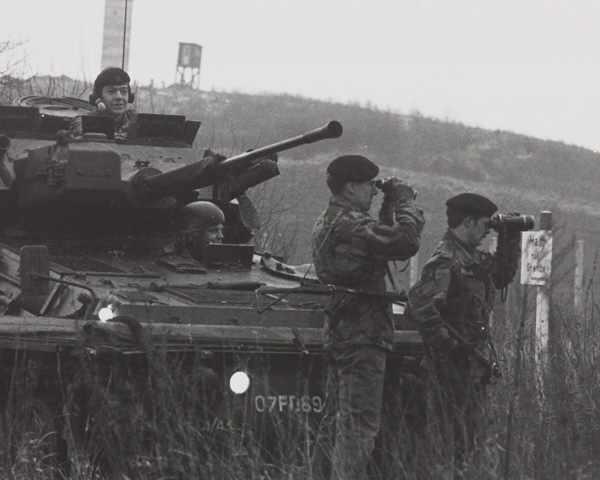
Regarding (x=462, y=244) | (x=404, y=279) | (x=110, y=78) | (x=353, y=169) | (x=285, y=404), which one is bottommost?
(x=404, y=279)

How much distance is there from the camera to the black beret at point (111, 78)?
12.3 meters

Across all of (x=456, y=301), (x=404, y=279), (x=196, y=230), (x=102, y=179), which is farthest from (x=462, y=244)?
(x=404, y=279)

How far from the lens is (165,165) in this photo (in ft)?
35.9

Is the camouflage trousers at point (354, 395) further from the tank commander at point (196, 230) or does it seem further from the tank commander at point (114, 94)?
the tank commander at point (114, 94)

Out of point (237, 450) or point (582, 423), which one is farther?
point (582, 423)

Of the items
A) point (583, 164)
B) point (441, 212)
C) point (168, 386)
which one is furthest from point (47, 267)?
point (583, 164)

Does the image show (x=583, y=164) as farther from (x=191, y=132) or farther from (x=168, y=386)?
(x=168, y=386)

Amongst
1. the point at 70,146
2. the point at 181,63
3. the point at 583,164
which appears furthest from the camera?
the point at 181,63

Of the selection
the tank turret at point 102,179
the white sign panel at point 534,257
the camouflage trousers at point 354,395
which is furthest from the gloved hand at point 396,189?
the white sign panel at point 534,257

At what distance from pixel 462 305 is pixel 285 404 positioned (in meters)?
1.22

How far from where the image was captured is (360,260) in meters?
8.30

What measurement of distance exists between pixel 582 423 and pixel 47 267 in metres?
3.48

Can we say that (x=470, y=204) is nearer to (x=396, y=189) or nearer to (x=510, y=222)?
(x=510, y=222)

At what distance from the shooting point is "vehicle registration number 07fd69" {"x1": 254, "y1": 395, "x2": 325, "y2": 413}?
852 cm
